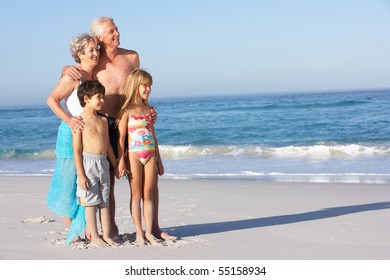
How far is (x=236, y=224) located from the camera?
585 cm

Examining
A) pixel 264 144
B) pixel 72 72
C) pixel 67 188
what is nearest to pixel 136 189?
pixel 67 188

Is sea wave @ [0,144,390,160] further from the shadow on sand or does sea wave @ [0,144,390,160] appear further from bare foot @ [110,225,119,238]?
bare foot @ [110,225,119,238]

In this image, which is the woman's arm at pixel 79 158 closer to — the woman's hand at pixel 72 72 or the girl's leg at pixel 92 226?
the girl's leg at pixel 92 226

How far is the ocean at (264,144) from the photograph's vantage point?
11.2m

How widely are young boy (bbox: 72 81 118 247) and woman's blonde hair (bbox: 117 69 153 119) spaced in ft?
0.78

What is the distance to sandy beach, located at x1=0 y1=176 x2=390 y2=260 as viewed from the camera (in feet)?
15.1

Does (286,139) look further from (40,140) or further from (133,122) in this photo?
(133,122)

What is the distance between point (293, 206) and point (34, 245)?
3.25 m

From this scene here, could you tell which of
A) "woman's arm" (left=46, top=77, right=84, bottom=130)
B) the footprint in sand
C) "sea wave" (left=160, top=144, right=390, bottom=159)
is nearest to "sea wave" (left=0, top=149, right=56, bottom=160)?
"sea wave" (left=160, top=144, right=390, bottom=159)

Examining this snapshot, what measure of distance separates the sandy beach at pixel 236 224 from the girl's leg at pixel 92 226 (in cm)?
10

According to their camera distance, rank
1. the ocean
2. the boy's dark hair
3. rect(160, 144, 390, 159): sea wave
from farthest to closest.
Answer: rect(160, 144, 390, 159): sea wave, the ocean, the boy's dark hair

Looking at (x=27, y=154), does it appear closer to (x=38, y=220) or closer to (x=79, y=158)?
(x=38, y=220)

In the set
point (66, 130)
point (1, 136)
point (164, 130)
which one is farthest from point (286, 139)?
point (66, 130)

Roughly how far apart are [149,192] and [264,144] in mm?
13550
